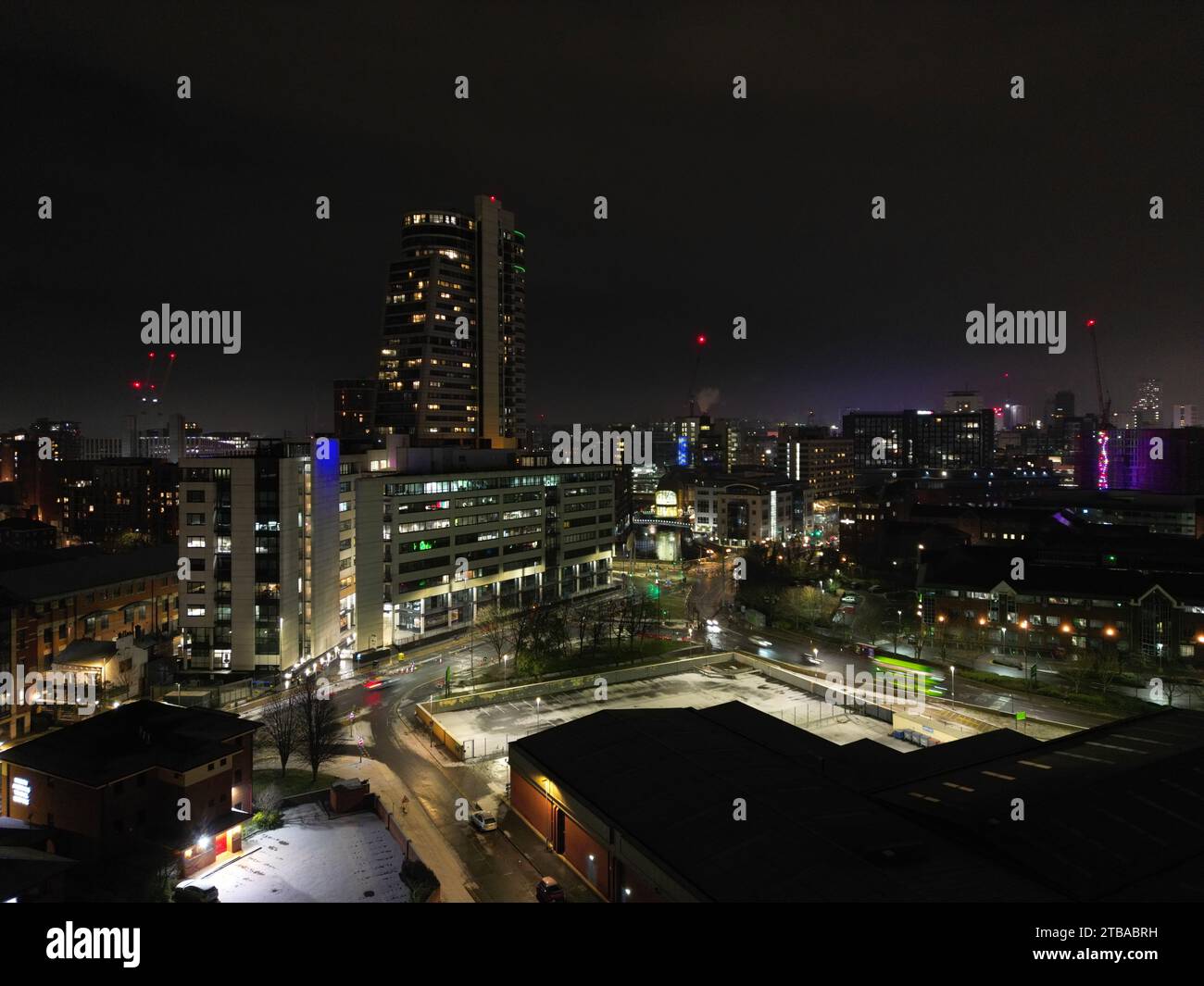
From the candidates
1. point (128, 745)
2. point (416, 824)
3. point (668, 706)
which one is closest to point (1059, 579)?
point (668, 706)

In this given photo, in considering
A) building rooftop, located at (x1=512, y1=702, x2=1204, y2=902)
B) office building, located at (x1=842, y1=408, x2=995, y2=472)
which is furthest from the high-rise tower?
office building, located at (x1=842, y1=408, x2=995, y2=472)

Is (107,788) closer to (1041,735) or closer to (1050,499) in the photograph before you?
(1041,735)

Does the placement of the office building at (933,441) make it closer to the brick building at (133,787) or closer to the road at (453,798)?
the road at (453,798)

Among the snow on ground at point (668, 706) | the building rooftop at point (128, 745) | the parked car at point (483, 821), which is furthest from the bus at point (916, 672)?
the building rooftop at point (128, 745)

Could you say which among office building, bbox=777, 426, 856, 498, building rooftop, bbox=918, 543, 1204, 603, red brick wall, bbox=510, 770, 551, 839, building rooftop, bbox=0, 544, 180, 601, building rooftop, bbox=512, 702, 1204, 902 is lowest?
red brick wall, bbox=510, 770, 551, 839

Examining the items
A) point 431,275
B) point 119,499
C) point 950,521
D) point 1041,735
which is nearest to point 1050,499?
point 950,521

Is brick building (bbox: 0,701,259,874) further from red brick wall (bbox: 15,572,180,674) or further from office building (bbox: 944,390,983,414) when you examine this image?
office building (bbox: 944,390,983,414)
